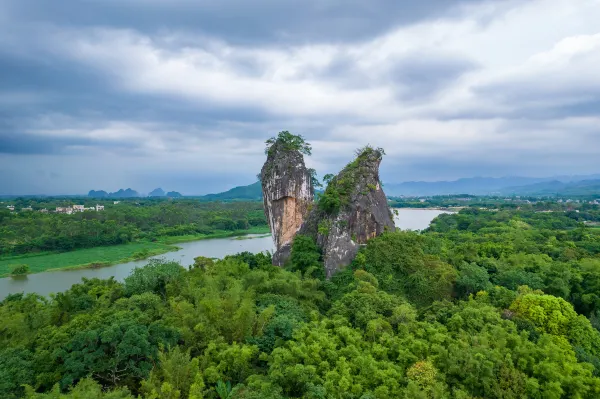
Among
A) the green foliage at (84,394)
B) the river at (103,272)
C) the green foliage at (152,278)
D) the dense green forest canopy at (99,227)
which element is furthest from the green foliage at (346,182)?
the dense green forest canopy at (99,227)

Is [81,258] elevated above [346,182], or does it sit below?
below

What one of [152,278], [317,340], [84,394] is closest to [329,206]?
[152,278]

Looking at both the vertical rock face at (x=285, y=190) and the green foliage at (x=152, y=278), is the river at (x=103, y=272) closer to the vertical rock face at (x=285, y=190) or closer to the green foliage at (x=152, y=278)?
the vertical rock face at (x=285, y=190)

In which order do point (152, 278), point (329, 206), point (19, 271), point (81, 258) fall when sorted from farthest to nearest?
point (81, 258) < point (19, 271) < point (329, 206) < point (152, 278)

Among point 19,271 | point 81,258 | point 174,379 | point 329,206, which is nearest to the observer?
point 174,379

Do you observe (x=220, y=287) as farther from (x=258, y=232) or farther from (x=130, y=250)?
(x=258, y=232)

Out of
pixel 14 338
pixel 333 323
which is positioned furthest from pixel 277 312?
pixel 14 338

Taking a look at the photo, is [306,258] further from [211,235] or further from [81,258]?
[211,235]
